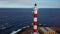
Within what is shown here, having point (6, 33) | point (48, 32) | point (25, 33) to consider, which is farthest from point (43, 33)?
point (6, 33)

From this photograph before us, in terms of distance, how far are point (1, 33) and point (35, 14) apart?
12.9 metres

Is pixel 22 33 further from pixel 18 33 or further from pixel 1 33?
pixel 1 33

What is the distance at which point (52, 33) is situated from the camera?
1316 cm

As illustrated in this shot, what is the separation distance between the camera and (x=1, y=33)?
20781 mm

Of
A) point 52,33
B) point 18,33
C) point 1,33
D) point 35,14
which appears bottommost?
point 1,33

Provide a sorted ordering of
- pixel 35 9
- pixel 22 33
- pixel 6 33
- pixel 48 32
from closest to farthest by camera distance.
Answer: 1. pixel 35 9
2. pixel 48 32
3. pixel 22 33
4. pixel 6 33

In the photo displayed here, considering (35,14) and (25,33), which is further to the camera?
(25,33)

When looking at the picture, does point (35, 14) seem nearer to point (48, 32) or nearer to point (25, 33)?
point (48, 32)

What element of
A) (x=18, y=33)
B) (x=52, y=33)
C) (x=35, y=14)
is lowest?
(x=18, y=33)

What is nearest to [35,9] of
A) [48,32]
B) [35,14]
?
[35,14]

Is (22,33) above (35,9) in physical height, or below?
below

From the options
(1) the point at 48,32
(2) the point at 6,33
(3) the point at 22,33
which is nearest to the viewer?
(1) the point at 48,32

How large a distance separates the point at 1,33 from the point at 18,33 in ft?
16.1

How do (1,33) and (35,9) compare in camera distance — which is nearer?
(35,9)
